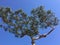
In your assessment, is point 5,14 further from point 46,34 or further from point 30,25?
point 46,34

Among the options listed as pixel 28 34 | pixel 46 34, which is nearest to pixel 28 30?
pixel 28 34

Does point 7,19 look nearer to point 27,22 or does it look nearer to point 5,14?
point 5,14

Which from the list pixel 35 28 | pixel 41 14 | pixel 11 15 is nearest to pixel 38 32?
pixel 35 28

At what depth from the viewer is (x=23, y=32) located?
1395cm

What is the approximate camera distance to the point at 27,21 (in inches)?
547

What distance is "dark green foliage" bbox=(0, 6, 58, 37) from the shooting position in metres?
13.8

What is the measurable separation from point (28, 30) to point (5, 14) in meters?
1.82

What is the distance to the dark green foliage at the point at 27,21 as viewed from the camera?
1377 centimetres

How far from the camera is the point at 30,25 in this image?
1392 cm

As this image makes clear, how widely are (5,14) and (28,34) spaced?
6.48ft

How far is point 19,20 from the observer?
13977 mm

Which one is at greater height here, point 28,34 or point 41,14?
point 41,14

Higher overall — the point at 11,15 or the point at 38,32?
the point at 11,15

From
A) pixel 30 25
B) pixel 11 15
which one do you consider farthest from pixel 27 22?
pixel 11 15
